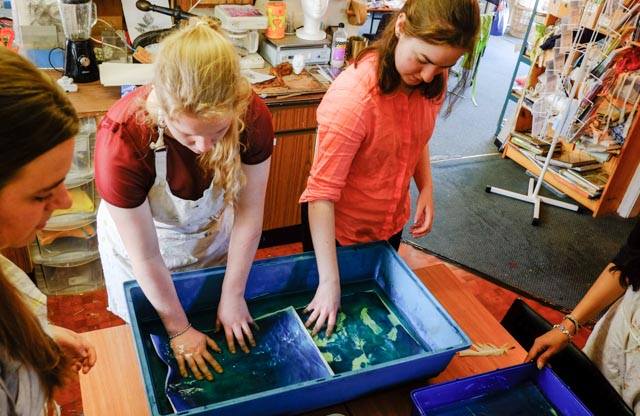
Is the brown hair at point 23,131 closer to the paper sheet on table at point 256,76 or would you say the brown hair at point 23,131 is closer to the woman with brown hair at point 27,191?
the woman with brown hair at point 27,191

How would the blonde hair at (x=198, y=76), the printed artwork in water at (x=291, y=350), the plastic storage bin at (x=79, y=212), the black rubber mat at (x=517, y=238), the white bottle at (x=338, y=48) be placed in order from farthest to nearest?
the black rubber mat at (x=517, y=238) → the white bottle at (x=338, y=48) → the plastic storage bin at (x=79, y=212) → the printed artwork in water at (x=291, y=350) → the blonde hair at (x=198, y=76)

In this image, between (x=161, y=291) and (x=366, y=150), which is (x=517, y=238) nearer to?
(x=366, y=150)

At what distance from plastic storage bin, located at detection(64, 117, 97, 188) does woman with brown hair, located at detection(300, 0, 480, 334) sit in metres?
1.21

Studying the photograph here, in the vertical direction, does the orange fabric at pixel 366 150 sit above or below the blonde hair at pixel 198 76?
below

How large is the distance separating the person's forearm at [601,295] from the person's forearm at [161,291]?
1.02 m

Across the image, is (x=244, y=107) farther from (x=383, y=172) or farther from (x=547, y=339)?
(x=547, y=339)

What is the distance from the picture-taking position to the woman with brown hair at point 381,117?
1.19m

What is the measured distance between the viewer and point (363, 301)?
1.39 metres

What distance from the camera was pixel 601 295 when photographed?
1.44 meters

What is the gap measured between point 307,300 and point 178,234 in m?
0.39

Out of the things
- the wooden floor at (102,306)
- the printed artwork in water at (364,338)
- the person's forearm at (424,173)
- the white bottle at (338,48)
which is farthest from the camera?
the white bottle at (338,48)

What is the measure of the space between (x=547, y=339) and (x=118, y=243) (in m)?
1.12

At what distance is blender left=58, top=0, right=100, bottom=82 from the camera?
2166mm

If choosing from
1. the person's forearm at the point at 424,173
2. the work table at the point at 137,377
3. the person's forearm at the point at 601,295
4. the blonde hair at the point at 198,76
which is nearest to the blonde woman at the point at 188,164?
the blonde hair at the point at 198,76
